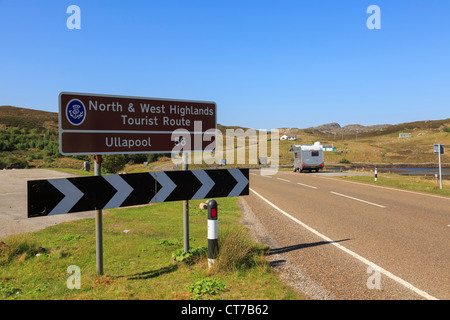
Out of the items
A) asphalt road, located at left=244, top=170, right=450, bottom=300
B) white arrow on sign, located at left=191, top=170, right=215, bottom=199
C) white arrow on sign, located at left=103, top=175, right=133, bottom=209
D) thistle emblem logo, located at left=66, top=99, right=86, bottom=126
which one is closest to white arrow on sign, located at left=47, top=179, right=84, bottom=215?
white arrow on sign, located at left=103, top=175, right=133, bottom=209

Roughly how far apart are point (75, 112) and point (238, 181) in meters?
2.92

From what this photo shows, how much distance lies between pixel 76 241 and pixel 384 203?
440 inches

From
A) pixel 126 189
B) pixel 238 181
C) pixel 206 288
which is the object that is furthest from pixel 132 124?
pixel 206 288

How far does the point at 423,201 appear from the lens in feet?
41.3

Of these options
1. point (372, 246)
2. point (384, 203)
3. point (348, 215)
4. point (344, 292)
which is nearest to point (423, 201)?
point (384, 203)

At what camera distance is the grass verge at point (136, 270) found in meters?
3.88

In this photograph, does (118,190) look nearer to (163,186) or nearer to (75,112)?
(163,186)

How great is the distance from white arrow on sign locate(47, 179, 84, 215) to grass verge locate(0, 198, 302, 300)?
1113 millimetres

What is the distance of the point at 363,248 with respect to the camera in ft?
19.8

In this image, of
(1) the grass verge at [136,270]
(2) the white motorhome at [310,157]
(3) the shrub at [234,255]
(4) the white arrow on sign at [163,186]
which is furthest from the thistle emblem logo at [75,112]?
(2) the white motorhome at [310,157]

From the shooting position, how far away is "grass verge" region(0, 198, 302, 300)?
12.7 ft

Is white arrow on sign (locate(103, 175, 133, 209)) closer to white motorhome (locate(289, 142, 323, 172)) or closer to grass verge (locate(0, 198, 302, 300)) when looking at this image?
grass verge (locate(0, 198, 302, 300))

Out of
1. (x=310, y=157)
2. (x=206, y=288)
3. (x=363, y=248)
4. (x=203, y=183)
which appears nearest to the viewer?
(x=206, y=288)

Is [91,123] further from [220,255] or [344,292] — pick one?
[344,292]
